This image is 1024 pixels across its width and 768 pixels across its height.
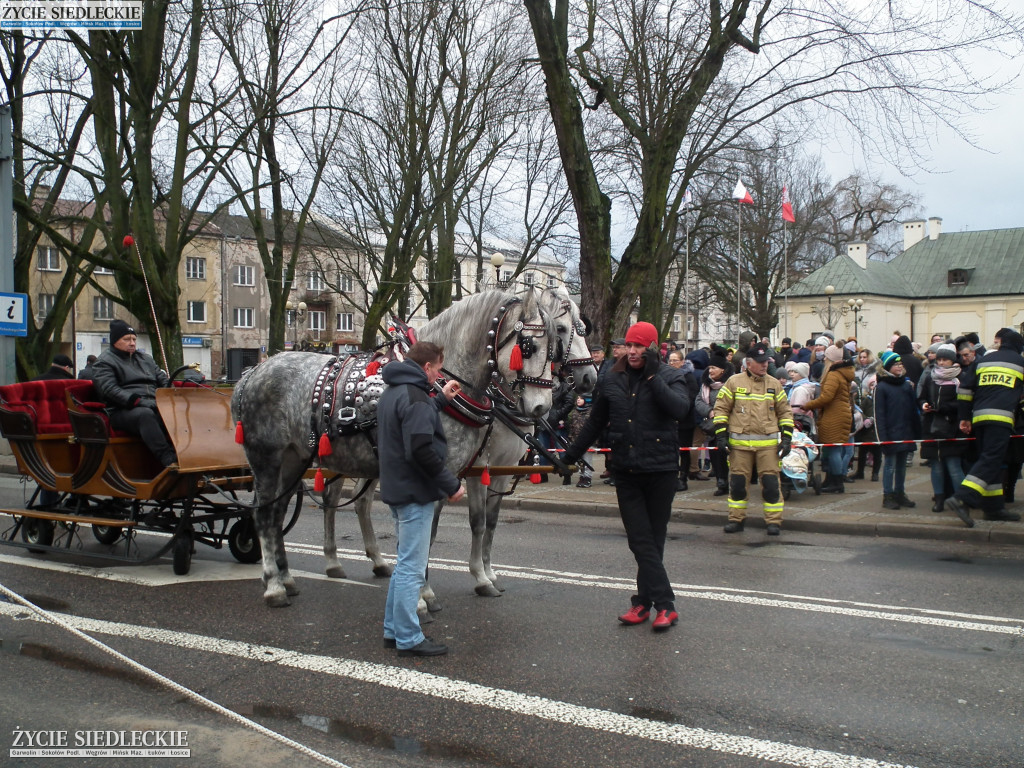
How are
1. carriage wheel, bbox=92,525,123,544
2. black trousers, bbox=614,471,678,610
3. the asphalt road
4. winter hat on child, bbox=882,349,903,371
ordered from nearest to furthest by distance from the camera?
the asphalt road, black trousers, bbox=614,471,678,610, carriage wheel, bbox=92,525,123,544, winter hat on child, bbox=882,349,903,371

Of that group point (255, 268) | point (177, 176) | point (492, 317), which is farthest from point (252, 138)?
point (255, 268)

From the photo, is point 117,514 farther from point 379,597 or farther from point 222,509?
point 379,597

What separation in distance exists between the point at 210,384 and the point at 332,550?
2.11m

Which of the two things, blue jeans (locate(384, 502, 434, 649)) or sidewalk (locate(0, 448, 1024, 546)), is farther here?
sidewalk (locate(0, 448, 1024, 546))

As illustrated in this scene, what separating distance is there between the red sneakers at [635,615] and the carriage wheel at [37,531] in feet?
18.0

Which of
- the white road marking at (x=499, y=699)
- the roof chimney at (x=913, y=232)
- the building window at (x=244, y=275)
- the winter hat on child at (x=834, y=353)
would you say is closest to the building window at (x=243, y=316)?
the building window at (x=244, y=275)

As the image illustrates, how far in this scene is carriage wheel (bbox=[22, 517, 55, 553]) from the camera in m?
8.52

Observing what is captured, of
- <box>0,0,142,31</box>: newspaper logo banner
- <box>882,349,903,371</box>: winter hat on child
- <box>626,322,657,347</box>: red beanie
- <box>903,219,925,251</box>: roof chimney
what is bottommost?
<box>626,322,657,347</box>: red beanie

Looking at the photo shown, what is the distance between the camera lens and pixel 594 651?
5.50 meters

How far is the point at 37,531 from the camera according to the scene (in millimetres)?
8633

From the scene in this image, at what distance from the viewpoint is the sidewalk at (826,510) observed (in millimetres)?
9750

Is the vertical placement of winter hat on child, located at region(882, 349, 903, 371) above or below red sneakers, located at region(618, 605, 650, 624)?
above

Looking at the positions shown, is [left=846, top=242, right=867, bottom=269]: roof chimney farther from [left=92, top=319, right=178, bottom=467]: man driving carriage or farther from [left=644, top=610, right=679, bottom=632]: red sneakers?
[left=644, top=610, right=679, bottom=632]: red sneakers

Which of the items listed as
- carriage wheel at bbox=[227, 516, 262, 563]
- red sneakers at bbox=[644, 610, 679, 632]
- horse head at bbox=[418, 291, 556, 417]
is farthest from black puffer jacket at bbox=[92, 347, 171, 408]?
red sneakers at bbox=[644, 610, 679, 632]
